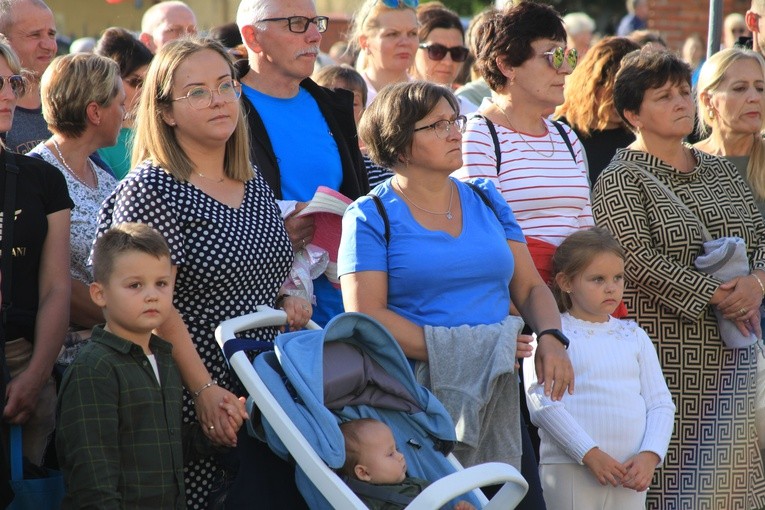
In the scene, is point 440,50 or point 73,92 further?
point 440,50

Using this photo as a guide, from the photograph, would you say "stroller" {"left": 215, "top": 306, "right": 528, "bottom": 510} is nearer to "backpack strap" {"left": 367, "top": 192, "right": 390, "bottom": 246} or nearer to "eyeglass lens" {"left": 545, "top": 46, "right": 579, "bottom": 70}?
"backpack strap" {"left": 367, "top": 192, "right": 390, "bottom": 246}

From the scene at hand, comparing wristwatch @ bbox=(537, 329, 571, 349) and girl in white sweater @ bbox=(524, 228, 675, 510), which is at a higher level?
wristwatch @ bbox=(537, 329, 571, 349)

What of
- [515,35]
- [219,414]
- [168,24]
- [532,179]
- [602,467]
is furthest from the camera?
[168,24]

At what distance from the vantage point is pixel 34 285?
3.95m

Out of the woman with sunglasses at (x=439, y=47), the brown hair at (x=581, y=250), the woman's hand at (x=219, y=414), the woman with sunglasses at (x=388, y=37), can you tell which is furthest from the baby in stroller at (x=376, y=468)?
the woman with sunglasses at (x=439, y=47)

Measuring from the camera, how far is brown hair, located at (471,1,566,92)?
5.00 meters

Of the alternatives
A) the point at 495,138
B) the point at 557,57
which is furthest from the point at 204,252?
the point at 557,57

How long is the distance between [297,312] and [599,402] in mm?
1335

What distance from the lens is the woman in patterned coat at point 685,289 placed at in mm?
4965

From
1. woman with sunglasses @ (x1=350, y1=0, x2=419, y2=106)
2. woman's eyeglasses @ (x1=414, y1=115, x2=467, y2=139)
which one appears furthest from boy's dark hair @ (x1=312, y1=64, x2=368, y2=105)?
woman's eyeglasses @ (x1=414, y1=115, x2=467, y2=139)

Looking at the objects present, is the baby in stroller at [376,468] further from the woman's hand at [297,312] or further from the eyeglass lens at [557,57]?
the eyeglass lens at [557,57]

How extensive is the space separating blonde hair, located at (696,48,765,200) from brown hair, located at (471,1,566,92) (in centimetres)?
116

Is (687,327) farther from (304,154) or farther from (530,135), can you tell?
(304,154)

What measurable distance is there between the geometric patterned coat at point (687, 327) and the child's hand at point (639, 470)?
0.68 m
